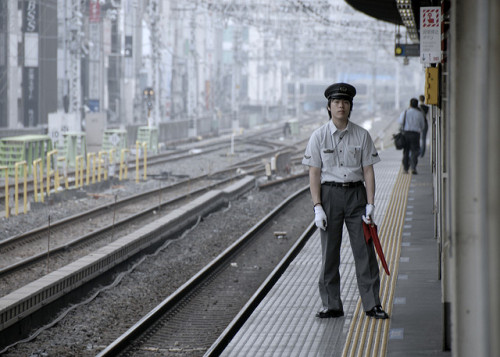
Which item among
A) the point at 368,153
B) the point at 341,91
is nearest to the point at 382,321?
the point at 368,153

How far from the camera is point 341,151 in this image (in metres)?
6.31

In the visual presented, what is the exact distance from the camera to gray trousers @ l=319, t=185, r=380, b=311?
6.34 m

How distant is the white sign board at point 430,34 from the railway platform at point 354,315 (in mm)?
2291

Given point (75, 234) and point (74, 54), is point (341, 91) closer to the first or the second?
point (75, 234)

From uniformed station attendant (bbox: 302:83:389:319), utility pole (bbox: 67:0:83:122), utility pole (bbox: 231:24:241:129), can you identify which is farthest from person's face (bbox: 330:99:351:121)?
utility pole (bbox: 231:24:241:129)

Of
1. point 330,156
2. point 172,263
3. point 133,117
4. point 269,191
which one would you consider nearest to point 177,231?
point 172,263

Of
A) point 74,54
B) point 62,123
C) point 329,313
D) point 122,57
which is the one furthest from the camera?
point 122,57

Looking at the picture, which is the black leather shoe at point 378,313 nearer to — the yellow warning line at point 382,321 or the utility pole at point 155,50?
the yellow warning line at point 382,321

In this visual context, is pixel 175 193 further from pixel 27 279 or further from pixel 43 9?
pixel 43 9

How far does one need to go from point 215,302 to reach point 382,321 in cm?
357

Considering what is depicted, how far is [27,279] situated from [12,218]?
17.3 feet

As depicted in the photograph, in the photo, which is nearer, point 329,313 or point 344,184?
point 344,184

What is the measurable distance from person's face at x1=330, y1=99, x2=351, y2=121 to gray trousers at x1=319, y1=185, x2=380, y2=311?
1.75 ft

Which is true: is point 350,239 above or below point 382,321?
above
